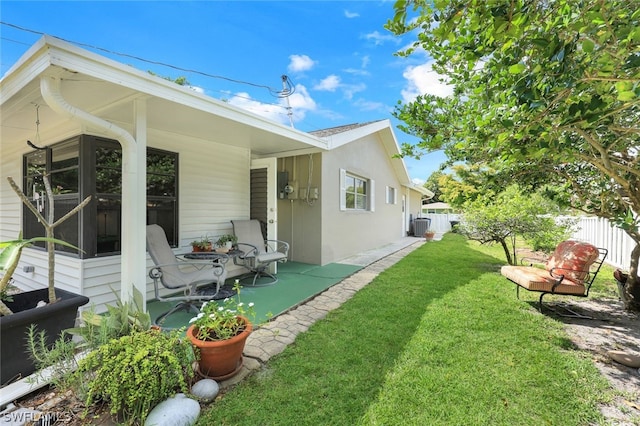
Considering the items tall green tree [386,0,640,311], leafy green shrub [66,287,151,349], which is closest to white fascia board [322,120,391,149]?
tall green tree [386,0,640,311]

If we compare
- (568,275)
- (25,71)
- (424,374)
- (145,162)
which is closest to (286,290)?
(424,374)

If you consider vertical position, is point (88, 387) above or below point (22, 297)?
below

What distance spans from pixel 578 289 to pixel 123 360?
520 cm

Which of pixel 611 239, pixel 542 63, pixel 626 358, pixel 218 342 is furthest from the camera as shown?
pixel 611 239

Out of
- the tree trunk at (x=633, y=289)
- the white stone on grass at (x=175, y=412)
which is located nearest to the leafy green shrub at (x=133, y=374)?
the white stone on grass at (x=175, y=412)

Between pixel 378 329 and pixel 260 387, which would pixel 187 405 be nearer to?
pixel 260 387

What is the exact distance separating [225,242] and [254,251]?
0.58 meters

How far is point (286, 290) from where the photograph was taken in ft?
15.9

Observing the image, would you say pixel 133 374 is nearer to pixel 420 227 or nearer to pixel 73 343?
pixel 73 343

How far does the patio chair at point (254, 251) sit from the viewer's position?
533 cm

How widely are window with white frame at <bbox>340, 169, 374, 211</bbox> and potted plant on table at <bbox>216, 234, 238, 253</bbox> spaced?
318cm

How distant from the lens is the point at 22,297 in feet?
9.08

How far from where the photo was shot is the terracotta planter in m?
2.29

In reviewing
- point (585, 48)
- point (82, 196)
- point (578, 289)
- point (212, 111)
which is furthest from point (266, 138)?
point (578, 289)
